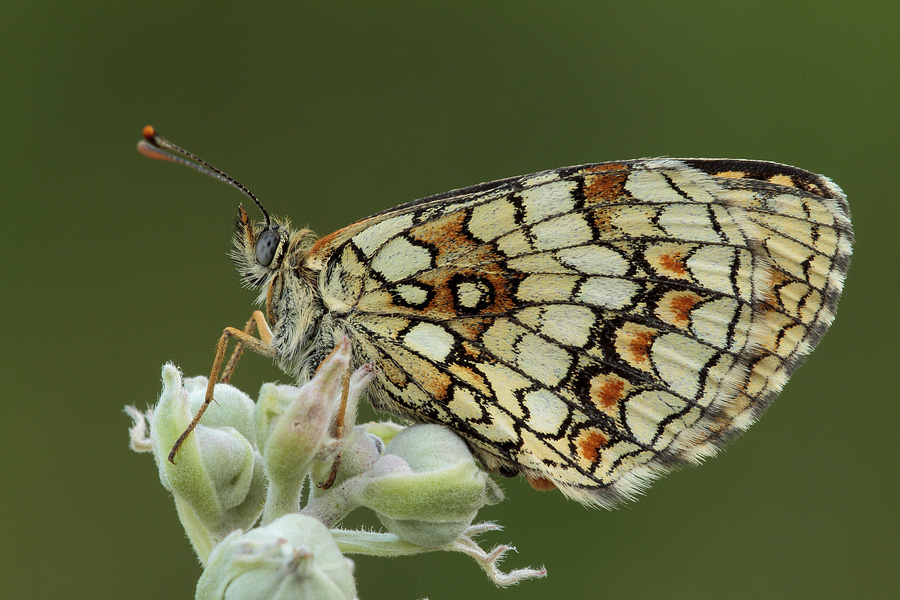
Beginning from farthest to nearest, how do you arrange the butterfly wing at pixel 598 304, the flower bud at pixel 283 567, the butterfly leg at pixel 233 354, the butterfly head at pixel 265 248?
the butterfly head at pixel 265 248 < the butterfly wing at pixel 598 304 < the butterfly leg at pixel 233 354 < the flower bud at pixel 283 567

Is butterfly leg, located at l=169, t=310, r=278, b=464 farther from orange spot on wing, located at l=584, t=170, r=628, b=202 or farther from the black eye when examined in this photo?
orange spot on wing, located at l=584, t=170, r=628, b=202

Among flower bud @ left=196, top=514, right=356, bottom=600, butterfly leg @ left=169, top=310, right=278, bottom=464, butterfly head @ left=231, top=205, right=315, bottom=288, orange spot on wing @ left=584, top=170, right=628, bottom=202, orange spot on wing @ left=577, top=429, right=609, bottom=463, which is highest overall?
orange spot on wing @ left=584, top=170, right=628, bottom=202

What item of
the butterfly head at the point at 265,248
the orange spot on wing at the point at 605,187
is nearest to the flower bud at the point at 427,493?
the butterfly head at the point at 265,248

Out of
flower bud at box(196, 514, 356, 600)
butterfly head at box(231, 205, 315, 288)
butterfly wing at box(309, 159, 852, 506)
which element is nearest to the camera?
flower bud at box(196, 514, 356, 600)

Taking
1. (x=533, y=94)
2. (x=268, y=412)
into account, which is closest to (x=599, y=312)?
(x=268, y=412)

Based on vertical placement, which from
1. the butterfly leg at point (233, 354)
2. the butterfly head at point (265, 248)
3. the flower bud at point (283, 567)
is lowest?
the flower bud at point (283, 567)

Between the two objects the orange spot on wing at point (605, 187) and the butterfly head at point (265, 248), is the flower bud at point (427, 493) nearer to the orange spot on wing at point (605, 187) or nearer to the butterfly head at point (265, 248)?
the butterfly head at point (265, 248)

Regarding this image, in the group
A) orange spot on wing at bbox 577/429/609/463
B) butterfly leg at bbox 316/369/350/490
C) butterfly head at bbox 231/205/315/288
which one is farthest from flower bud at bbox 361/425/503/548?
butterfly head at bbox 231/205/315/288
